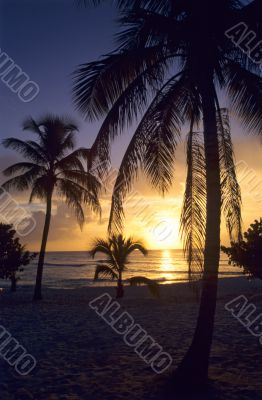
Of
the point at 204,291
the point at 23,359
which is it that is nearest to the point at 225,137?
the point at 204,291

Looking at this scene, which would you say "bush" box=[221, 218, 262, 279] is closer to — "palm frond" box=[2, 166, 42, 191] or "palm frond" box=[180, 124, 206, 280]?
"palm frond" box=[180, 124, 206, 280]

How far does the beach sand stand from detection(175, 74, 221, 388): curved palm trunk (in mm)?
352

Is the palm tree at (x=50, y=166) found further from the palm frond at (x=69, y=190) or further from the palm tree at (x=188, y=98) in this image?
the palm tree at (x=188, y=98)

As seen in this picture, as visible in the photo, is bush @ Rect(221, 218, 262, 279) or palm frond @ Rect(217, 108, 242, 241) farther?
bush @ Rect(221, 218, 262, 279)

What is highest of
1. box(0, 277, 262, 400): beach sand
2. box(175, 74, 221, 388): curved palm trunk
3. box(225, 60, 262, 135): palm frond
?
box(225, 60, 262, 135): palm frond

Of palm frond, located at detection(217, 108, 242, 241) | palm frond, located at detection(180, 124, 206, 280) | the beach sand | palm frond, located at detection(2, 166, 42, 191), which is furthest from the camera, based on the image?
palm frond, located at detection(2, 166, 42, 191)

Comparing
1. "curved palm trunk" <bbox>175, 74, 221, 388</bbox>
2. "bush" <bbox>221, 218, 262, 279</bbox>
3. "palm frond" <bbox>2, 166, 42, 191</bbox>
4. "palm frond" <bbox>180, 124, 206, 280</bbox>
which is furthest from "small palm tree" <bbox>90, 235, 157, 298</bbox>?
"curved palm trunk" <bbox>175, 74, 221, 388</bbox>

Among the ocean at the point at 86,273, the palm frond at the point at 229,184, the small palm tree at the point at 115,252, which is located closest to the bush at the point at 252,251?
the ocean at the point at 86,273

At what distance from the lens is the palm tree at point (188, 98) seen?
247 inches

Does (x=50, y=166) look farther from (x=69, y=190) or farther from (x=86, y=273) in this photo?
(x=86, y=273)

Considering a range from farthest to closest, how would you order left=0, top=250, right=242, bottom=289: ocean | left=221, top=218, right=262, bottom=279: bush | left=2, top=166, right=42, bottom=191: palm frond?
1. left=0, top=250, right=242, bottom=289: ocean
2. left=2, top=166, right=42, bottom=191: palm frond
3. left=221, top=218, right=262, bottom=279: bush

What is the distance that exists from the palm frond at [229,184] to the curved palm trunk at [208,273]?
1250 millimetres

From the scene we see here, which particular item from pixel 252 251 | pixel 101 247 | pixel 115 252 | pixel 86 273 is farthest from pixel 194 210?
pixel 86 273

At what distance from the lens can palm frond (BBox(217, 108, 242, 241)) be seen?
7500mm
